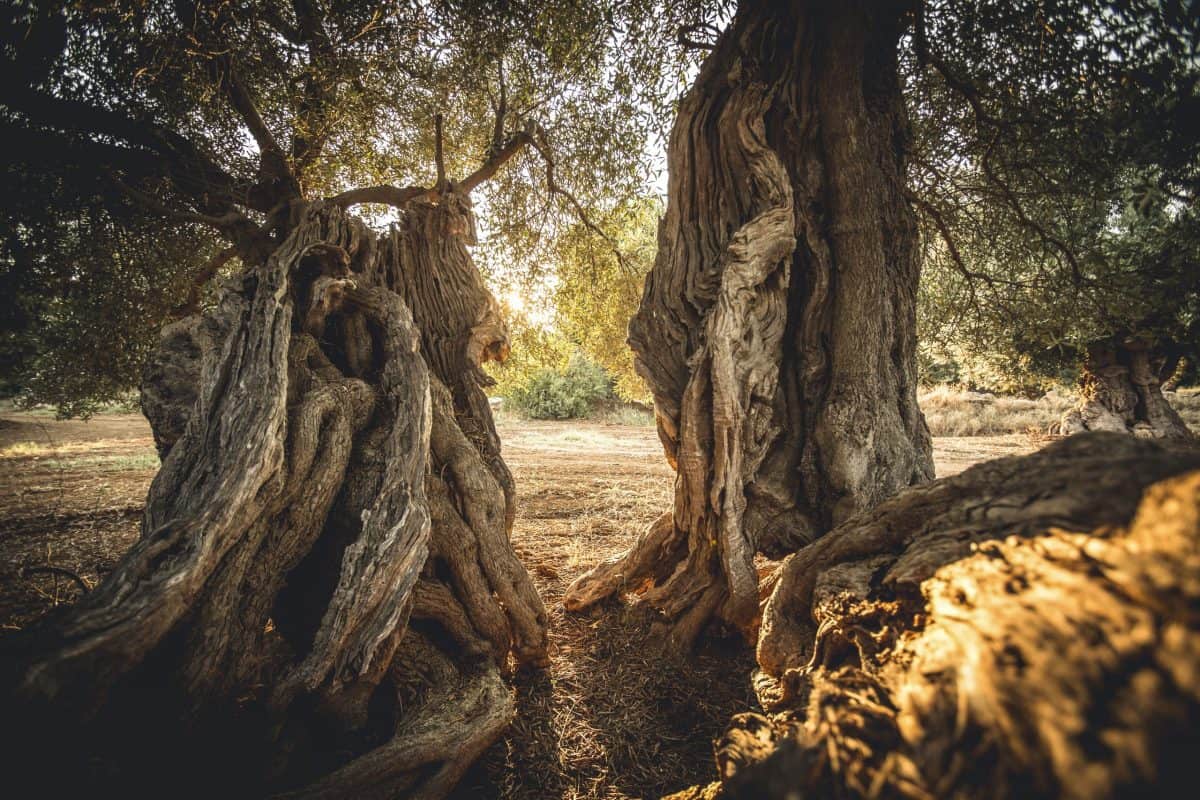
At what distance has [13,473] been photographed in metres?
7.25

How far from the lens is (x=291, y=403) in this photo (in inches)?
91.5

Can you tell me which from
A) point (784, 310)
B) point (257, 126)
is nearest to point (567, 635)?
point (784, 310)

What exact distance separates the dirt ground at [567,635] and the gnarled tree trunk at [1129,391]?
241 inches

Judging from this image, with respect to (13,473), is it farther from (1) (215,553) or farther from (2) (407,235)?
(1) (215,553)

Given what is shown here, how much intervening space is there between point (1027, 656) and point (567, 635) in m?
2.92

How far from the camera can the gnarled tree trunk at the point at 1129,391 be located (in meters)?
10.1

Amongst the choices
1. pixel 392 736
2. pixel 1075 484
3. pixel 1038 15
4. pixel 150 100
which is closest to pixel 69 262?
pixel 150 100

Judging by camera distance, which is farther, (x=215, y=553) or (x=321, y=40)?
(x=321, y=40)

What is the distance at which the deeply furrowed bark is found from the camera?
152 cm

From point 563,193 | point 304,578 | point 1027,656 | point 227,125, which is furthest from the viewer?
point 563,193

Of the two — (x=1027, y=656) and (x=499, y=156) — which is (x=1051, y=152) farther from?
(x=499, y=156)

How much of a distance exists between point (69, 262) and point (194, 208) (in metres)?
1.22

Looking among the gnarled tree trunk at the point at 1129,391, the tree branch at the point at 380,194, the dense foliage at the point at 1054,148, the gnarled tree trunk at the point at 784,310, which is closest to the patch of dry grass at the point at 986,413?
the gnarled tree trunk at the point at 1129,391

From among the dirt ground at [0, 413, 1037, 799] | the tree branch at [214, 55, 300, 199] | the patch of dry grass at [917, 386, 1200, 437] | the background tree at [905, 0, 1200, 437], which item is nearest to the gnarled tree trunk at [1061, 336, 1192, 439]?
the patch of dry grass at [917, 386, 1200, 437]
